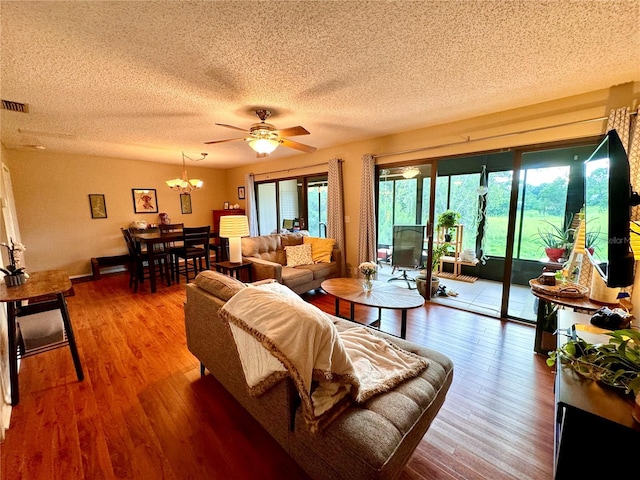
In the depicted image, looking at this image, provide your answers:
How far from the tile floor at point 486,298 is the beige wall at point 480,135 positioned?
165cm

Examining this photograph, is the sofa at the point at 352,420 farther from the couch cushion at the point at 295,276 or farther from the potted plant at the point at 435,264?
the potted plant at the point at 435,264

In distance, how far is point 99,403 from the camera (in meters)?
1.79

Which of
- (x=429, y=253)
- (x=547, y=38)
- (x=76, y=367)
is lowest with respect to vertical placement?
(x=76, y=367)

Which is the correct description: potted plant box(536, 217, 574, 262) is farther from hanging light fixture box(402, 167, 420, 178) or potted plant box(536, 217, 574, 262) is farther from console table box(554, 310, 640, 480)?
console table box(554, 310, 640, 480)

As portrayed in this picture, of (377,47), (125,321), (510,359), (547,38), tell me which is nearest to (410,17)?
(377,47)

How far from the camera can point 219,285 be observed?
1.68 metres

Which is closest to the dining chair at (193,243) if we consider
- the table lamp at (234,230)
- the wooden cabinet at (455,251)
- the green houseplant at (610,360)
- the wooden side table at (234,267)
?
the wooden side table at (234,267)

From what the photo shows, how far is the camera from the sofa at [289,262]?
11.3 feet

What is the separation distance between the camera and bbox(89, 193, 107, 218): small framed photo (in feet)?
16.3

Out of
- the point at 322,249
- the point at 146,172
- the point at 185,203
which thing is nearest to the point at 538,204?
the point at 322,249

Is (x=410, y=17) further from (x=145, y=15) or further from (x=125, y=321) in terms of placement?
(x=125, y=321)

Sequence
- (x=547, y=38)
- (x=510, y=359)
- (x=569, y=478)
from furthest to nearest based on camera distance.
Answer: (x=510, y=359) < (x=547, y=38) < (x=569, y=478)

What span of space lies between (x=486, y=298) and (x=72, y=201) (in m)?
7.34

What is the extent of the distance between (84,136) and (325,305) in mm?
4136
